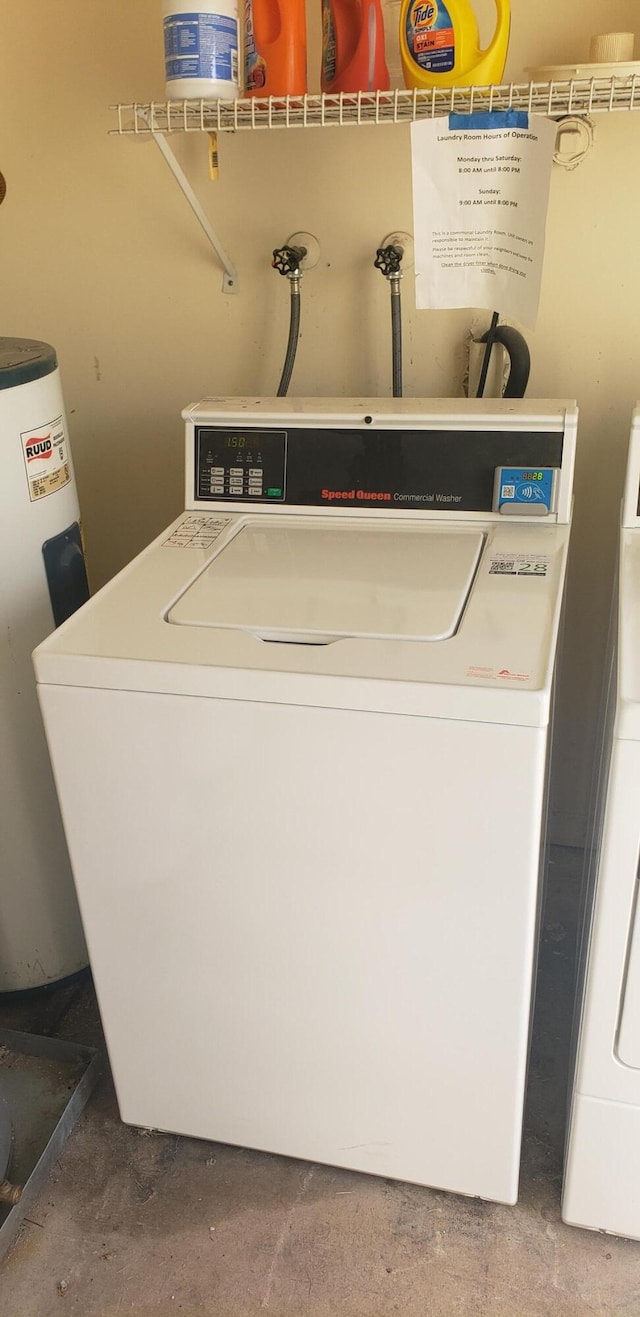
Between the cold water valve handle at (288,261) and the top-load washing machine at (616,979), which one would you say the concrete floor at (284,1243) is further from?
the cold water valve handle at (288,261)

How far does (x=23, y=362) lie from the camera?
1.46 m

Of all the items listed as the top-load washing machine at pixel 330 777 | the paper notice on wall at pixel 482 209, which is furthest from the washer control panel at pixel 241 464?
the paper notice on wall at pixel 482 209

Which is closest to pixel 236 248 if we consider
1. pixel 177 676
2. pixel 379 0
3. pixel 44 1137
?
pixel 379 0

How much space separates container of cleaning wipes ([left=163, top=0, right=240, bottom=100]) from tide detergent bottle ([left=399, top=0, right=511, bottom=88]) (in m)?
0.25

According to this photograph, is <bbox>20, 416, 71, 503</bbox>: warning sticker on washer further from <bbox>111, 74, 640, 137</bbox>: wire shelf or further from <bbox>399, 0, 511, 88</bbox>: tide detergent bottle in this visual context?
<bbox>399, 0, 511, 88</bbox>: tide detergent bottle

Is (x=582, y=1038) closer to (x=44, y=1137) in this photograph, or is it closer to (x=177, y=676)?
(x=177, y=676)

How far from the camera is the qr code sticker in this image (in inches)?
52.3

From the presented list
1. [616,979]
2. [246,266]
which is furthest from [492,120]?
[616,979]

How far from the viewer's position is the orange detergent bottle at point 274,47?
143 cm

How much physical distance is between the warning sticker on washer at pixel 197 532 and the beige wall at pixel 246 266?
0.47m

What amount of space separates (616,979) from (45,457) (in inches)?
44.5

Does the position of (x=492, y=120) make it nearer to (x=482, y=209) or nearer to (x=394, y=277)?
(x=482, y=209)

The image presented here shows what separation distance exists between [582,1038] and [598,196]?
1.32 meters

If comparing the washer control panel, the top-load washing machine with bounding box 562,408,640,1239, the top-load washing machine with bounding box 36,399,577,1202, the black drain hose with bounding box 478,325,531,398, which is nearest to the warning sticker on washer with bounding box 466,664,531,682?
the top-load washing machine with bounding box 36,399,577,1202
